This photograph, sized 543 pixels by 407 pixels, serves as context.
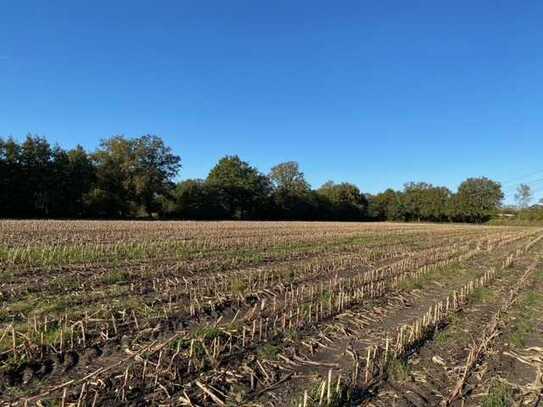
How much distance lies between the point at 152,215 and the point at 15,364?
6873 cm

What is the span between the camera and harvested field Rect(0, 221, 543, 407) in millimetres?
5105

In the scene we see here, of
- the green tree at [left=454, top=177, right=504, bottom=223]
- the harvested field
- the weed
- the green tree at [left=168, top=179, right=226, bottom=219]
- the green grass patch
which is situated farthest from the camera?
the green tree at [left=454, top=177, right=504, bottom=223]

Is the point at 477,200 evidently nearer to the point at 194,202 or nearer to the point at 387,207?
the point at 387,207

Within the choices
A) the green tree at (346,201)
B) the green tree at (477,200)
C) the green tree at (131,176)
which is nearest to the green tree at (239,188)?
the green tree at (131,176)

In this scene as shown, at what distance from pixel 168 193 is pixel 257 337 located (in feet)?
229

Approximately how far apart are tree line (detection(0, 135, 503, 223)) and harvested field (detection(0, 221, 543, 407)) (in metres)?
51.1

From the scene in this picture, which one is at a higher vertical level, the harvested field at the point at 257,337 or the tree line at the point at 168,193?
the tree line at the point at 168,193

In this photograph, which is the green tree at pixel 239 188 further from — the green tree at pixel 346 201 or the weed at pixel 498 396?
the weed at pixel 498 396

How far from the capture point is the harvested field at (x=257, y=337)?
511 cm

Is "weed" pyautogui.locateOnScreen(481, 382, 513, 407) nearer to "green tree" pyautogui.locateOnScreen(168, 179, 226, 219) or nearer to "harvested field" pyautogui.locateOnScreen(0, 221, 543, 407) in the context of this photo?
"harvested field" pyautogui.locateOnScreen(0, 221, 543, 407)

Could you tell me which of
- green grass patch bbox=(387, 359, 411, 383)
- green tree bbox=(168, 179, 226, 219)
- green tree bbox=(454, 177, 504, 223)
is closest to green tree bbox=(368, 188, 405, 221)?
green tree bbox=(454, 177, 504, 223)

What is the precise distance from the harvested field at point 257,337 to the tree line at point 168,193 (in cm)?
5112

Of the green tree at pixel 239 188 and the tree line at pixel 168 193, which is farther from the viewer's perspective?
the green tree at pixel 239 188

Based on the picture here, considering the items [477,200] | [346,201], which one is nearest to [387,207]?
[346,201]
